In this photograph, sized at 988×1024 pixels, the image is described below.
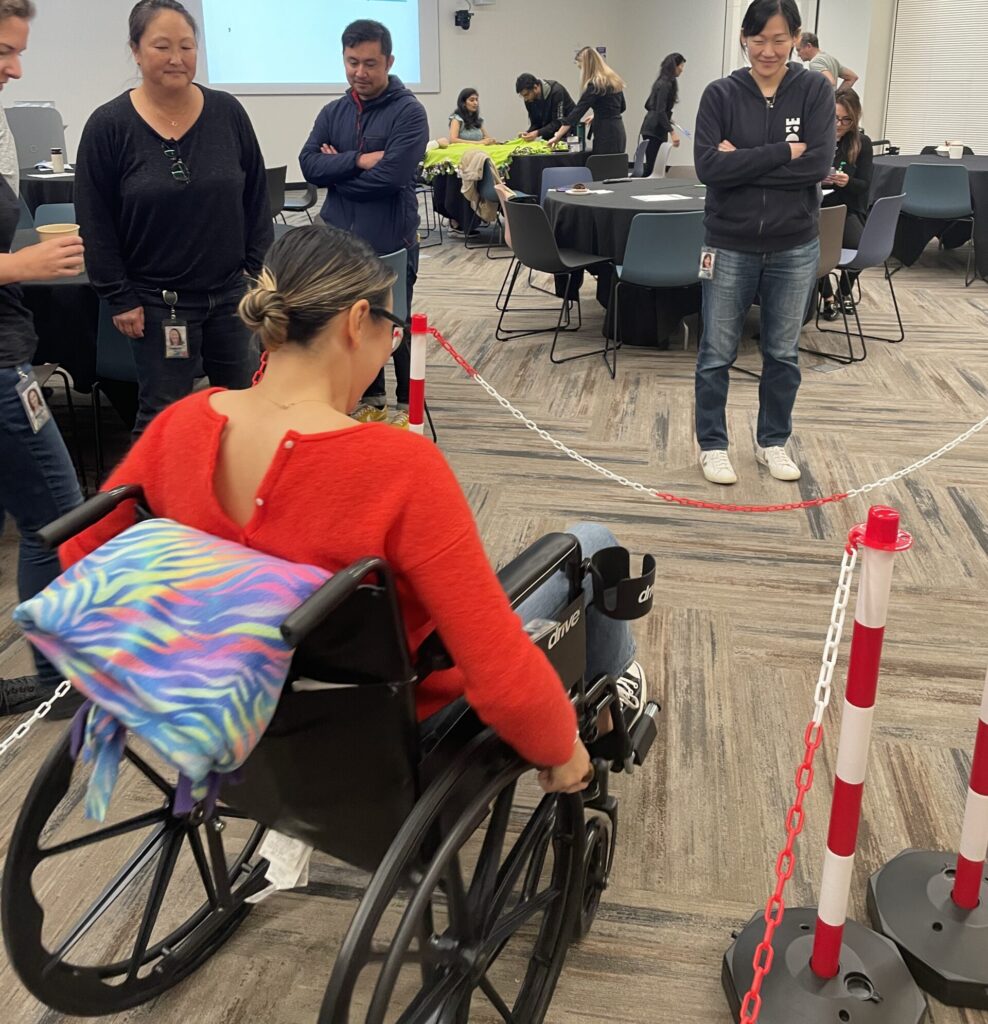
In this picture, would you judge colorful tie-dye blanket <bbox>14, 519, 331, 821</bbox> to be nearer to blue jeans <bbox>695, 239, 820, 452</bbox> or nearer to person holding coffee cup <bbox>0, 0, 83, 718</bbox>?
person holding coffee cup <bbox>0, 0, 83, 718</bbox>

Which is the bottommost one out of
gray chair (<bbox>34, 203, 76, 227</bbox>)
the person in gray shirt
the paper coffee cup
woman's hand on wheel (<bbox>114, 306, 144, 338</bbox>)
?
woman's hand on wheel (<bbox>114, 306, 144, 338</bbox>)

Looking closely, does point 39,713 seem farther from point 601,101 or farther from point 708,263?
point 601,101

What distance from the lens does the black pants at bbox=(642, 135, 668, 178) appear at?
317 inches

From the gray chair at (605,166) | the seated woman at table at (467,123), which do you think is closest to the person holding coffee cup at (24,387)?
the gray chair at (605,166)

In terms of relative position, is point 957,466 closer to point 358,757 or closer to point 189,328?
point 189,328

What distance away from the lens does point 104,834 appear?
51.9 inches

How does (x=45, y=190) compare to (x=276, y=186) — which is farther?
(x=276, y=186)

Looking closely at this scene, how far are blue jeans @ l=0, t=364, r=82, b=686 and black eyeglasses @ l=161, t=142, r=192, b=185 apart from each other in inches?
27.0

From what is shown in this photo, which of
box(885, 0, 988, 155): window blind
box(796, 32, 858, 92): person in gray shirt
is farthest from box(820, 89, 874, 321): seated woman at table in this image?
box(885, 0, 988, 155): window blind

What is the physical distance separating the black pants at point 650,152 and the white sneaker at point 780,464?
520 cm

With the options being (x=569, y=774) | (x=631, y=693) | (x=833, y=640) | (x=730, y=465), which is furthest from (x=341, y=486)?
(x=730, y=465)

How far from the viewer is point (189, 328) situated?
8.32 ft

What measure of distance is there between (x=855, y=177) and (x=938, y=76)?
540 centimetres

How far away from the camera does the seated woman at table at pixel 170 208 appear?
231cm
